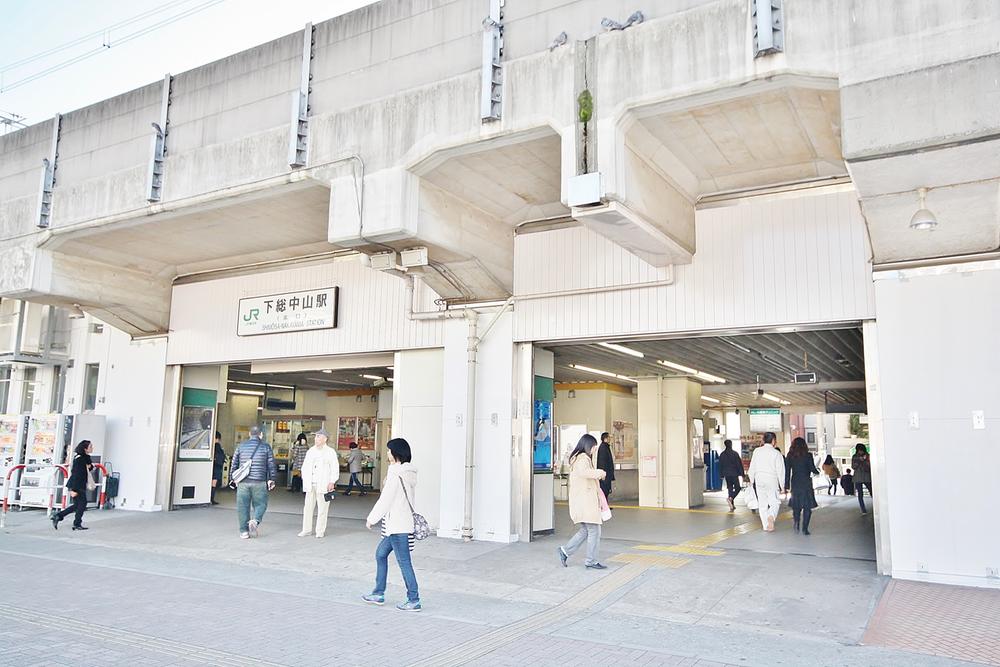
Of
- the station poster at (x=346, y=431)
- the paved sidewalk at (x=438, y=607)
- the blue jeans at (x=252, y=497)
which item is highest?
the station poster at (x=346, y=431)

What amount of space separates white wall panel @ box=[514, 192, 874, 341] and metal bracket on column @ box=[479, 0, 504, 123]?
8.88ft

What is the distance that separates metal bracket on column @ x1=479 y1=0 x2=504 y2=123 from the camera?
8.30 metres

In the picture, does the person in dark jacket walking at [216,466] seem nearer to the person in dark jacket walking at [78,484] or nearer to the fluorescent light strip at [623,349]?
the person in dark jacket walking at [78,484]

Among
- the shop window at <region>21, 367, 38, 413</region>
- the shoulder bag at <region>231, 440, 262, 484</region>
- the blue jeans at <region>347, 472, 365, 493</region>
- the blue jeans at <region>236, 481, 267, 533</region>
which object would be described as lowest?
the blue jeans at <region>347, 472, 365, 493</region>

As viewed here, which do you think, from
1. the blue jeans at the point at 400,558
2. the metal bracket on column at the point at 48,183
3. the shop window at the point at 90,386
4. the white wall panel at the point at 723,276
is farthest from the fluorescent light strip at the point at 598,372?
the shop window at the point at 90,386

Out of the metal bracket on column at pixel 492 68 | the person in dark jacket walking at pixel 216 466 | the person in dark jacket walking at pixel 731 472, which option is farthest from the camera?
the person in dark jacket walking at pixel 216 466

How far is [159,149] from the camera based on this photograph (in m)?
11.2

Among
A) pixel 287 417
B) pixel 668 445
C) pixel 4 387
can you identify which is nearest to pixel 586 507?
pixel 668 445

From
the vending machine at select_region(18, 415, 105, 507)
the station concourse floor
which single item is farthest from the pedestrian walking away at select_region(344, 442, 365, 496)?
the station concourse floor

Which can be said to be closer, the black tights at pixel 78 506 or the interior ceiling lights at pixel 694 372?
the black tights at pixel 78 506

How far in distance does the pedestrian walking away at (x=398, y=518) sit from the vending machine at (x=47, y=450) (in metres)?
10.2

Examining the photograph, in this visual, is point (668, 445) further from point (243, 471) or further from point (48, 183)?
point (48, 183)

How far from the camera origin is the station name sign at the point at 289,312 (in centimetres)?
1274

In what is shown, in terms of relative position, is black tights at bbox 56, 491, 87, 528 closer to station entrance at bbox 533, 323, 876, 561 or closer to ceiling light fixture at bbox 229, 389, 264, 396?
station entrance at bbox 533, 323, 876, 561
